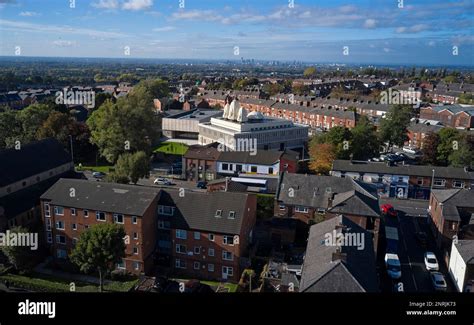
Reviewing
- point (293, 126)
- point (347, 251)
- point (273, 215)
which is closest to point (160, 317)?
point (347, 251)

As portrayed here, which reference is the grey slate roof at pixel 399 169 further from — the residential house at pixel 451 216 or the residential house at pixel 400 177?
the residential house at pixel 451 216

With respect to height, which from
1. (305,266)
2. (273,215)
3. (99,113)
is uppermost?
(99,113)

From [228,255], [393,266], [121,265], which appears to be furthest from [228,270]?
[393,266]

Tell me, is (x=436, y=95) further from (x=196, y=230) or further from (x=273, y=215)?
(x=196, y=230)

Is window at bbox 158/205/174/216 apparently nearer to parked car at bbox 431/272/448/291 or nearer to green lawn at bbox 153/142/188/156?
parked car at bbox 431/272/448/291

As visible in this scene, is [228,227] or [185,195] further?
[185,195]

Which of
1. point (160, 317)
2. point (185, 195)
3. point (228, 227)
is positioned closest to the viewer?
point (160, 317)

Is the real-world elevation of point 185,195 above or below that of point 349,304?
below

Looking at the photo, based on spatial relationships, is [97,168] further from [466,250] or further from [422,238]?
[466,250]
